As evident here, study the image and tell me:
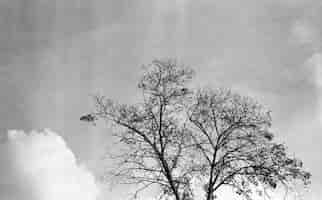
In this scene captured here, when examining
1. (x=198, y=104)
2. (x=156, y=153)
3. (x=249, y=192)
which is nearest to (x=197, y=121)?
(x=198, y=104)

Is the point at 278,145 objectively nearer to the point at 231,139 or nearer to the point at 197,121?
the point at 231,139

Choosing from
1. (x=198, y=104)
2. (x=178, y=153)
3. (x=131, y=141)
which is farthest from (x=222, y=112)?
(x=131, y=141)

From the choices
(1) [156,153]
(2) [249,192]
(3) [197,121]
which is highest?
(3) [197,121]

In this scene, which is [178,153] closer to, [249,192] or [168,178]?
[168,178]


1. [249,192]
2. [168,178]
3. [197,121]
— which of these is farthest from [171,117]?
[249,192]

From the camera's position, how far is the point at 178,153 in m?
29.2

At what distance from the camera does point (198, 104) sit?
30.1 m

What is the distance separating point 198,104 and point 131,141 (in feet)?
14.3

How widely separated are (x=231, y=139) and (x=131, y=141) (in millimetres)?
5597

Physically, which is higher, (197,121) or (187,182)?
(197,121)

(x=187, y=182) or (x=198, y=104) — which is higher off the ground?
(x=198, y=104)

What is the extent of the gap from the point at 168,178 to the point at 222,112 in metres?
4.85

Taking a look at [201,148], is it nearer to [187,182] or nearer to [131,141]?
[187,182]

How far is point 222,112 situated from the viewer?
29828mm
